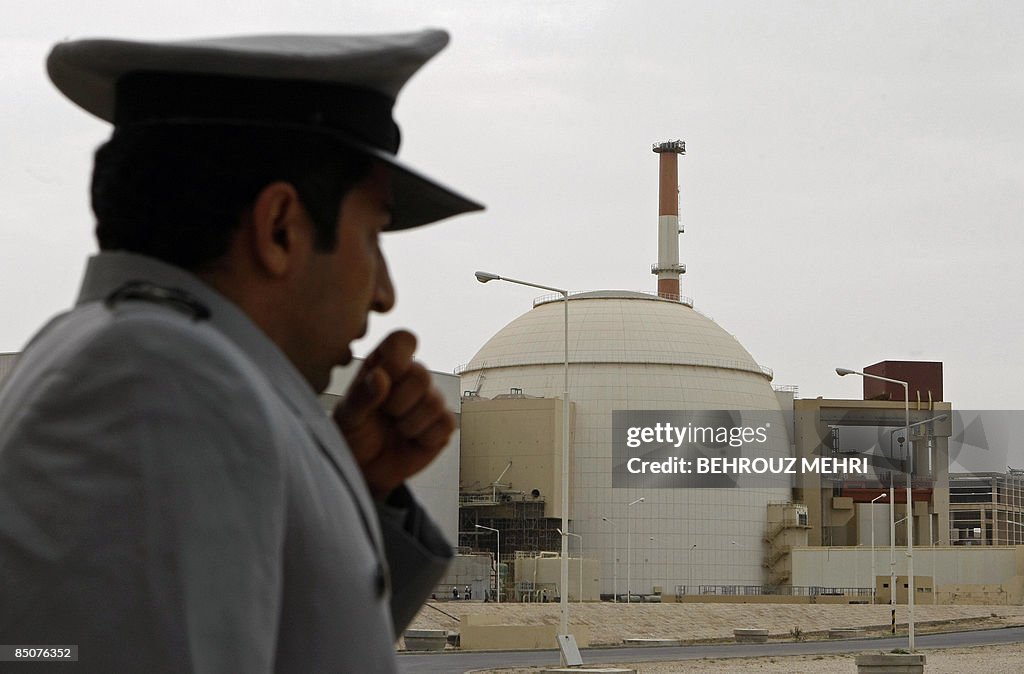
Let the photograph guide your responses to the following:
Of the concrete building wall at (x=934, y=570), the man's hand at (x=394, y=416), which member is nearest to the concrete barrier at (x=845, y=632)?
the concrete building wall at (x=934, y=570)

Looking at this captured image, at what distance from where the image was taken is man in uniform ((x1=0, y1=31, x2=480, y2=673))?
144cm

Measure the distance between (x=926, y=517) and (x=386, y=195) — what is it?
351ft

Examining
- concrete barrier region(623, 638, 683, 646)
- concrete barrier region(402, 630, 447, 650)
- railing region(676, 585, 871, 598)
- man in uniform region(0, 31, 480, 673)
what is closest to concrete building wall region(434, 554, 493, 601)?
railing region(676, 585, 871, 598)

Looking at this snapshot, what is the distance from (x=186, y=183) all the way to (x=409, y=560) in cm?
68

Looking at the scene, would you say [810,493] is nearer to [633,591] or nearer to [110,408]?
[633,591]

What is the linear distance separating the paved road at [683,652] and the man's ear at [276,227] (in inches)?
1108

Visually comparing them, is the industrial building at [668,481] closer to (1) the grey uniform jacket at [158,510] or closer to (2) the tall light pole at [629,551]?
(2) the tall light pole at [629,551]

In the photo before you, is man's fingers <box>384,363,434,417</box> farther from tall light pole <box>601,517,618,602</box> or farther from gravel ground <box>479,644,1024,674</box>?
tall light pole <box>601,517,618,602</box>

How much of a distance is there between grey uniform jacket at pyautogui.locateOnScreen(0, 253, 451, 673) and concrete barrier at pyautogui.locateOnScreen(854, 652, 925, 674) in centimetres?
2668

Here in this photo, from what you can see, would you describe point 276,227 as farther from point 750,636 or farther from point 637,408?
point 637,408

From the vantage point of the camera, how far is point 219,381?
1.50 meters

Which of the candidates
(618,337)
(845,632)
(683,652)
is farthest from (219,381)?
(618,337)

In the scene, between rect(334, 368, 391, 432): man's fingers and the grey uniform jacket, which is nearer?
the grey uniform jacket

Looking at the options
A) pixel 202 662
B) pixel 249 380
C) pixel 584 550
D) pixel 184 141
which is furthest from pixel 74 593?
pixel 584 550
